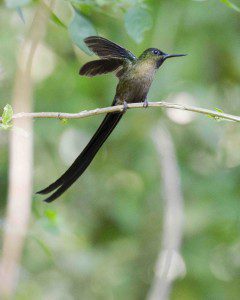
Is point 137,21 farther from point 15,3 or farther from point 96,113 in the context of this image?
point 96,113

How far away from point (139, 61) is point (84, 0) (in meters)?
0.62

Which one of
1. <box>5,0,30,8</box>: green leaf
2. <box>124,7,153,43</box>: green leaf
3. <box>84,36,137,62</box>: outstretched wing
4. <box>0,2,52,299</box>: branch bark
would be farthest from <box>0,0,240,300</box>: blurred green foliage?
<box>0,2,52,299</box>: branch bark

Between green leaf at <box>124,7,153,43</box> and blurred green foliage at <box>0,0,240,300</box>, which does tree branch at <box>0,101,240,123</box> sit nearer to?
green leaf at <box>124,7,153,43</box>

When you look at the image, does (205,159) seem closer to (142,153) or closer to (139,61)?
(142,153)

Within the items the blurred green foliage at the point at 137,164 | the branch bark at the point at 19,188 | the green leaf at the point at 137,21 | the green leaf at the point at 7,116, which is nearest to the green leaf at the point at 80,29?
the green leaf at the point at 137,21

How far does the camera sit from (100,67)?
10.9ft

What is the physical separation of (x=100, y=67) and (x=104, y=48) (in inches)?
→ 7.4

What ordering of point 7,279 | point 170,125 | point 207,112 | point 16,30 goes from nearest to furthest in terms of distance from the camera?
point 7,279
point 207,112
point 16,30
point 170,125

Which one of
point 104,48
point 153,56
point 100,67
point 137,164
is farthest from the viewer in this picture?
point 137,164

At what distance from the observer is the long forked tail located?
9.95ft

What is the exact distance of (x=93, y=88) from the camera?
235 inches

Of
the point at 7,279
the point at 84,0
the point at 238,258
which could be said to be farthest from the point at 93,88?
the point at 7,279

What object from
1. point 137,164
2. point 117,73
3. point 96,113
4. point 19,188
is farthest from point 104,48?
point 137,164

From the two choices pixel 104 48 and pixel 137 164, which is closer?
pixel 104 48
